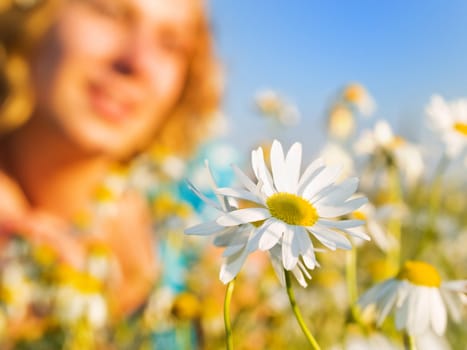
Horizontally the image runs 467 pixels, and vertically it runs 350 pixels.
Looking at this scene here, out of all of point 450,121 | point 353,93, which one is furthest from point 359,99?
point 450,121

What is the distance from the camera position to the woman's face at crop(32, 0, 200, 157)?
4.26 feet

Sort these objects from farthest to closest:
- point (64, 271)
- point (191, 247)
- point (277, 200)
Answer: point (191, 247)
point (64, 271)
point (277, 200)

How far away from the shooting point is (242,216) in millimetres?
213

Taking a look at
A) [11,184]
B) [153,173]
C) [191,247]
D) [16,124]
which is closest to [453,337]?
[191,247]

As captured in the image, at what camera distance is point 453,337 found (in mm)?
633

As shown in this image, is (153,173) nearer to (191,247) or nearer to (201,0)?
(191,247)

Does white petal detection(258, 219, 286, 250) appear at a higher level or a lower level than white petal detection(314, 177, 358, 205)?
lower

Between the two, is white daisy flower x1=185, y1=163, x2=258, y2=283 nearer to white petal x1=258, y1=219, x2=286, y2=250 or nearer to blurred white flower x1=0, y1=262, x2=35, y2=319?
white petal x1=258, y1=219, x2=286, y2=250

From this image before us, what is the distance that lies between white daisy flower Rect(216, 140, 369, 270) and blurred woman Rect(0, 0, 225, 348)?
862 mm

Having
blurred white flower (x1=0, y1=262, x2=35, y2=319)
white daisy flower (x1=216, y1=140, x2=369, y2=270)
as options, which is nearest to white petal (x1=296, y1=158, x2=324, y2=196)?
white daisy flower (x1=216, y1=140, x2=369, y2=270)

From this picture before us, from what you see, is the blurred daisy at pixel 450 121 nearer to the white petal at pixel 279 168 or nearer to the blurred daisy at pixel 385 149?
the blurred daisy at pixel 385 149

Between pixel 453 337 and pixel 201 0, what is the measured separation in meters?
1.37

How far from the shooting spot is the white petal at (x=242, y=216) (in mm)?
200

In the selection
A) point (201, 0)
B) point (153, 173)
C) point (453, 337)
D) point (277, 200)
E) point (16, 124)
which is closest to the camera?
point (277, 200)
